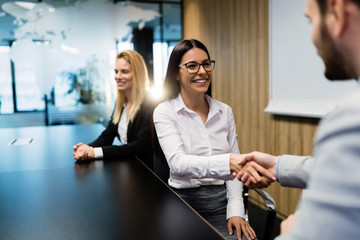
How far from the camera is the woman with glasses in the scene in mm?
Result: 1554

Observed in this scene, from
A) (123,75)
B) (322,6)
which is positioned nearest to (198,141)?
(123,75)

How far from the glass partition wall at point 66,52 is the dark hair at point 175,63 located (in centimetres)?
354

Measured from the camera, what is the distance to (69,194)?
1.26m

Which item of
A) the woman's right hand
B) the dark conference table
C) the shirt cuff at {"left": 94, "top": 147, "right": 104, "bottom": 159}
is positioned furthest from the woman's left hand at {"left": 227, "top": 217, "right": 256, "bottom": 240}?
the shirt cuff at {"left": 94, "top": 147, "right": 104, "bottom": 159}

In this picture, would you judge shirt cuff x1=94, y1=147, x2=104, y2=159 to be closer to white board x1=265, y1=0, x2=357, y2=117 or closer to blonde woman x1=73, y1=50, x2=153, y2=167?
blonde woman x1=73, y1=50, x2=153, y2=167

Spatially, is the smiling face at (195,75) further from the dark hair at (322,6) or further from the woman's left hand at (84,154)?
the dark hair at (322,6)

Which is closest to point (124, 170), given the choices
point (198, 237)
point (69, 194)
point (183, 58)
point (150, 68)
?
point (69, 194)

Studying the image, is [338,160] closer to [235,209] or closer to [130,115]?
[235,209]

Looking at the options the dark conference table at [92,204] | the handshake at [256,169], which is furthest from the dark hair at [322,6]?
the handshake at [256,169]

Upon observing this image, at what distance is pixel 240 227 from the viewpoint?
1511 mm

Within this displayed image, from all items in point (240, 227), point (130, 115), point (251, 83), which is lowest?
point (240, 227)

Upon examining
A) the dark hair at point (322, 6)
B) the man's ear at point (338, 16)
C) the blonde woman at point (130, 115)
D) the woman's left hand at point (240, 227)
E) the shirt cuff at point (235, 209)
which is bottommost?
the woman's left hand at point (240, 227)

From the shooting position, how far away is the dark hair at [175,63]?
1857 mm

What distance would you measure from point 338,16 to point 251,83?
2.95 m
